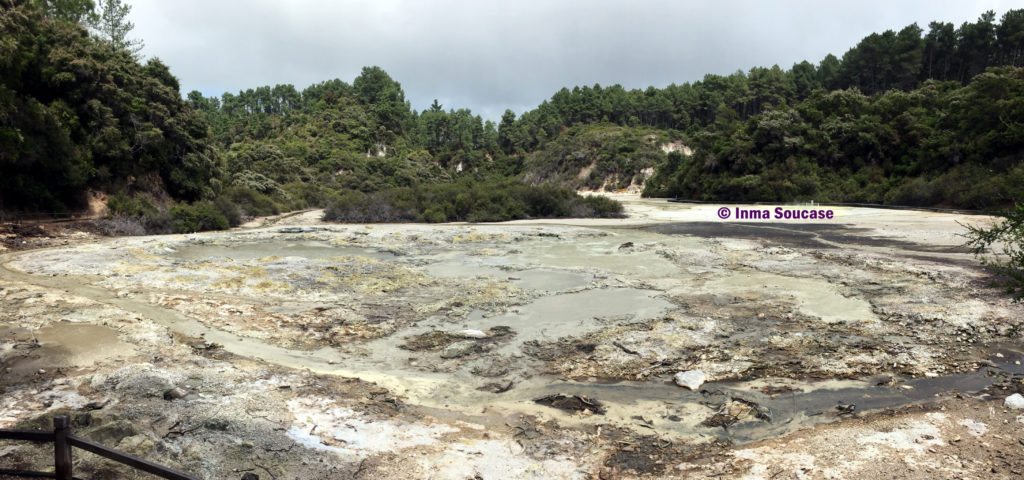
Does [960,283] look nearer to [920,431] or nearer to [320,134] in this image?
[920,431]

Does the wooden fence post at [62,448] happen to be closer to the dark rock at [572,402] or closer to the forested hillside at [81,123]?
the dark rock at [572,402]

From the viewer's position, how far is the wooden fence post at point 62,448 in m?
3.23

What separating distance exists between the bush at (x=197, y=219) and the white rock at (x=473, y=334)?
21904 mm

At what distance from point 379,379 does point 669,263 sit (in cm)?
1153

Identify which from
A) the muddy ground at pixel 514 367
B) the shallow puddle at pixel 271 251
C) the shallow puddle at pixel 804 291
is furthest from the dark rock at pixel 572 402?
the shallow puddle at pixel 271 251

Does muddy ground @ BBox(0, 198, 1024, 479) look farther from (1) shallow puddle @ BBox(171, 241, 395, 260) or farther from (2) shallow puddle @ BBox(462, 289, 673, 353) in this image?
(1) shallow puddle @ BBox(171, 241, 395, 260)

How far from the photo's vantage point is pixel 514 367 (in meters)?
8.05

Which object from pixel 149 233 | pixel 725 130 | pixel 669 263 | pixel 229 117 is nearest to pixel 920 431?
pixel 669 263

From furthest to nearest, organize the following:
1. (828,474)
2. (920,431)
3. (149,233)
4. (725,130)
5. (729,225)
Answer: (725,130) → (729,225) → (149,233) → (920,431) → (828,474)

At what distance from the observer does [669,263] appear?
17016mm

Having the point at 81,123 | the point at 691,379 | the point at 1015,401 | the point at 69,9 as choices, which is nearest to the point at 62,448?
the point at 691,379

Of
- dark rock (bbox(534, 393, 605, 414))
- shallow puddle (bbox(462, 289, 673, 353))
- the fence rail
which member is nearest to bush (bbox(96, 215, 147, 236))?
shallow puddle (bbox(462, 289, 673, 353))

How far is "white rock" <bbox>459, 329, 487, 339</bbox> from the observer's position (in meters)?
9.45

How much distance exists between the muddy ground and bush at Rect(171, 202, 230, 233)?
10.6 m
